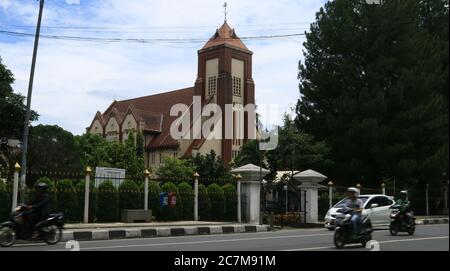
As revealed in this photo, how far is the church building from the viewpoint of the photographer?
213 ft

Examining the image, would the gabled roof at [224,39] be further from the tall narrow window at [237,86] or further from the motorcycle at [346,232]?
the motorcycle at [346,232]

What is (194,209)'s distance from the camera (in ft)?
78.3

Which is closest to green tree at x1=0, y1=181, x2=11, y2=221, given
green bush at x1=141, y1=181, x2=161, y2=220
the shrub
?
green bush at x1=141, y1=181, x2=161, y2=220

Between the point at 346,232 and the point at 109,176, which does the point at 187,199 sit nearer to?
the point at 109,176

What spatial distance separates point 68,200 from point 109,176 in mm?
2918

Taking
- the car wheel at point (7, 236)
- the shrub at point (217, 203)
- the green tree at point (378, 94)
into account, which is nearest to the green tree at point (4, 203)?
the car wheel at point (7, 236)

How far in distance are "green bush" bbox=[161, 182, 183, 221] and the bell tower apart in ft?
130

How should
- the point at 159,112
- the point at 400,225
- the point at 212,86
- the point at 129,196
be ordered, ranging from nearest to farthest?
the point at 400,225 < the point at 129,196 < the point at 212,86 < the point at 159,112

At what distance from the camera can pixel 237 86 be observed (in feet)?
221

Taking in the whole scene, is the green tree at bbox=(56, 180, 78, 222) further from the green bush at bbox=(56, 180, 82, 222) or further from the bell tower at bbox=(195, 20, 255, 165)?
the bell tower at bbox=(195, 20, 255, 165)

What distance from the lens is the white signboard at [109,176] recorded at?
22.2 m

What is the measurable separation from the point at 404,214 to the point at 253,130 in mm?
48941

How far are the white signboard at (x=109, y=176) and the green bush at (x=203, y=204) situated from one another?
3431 mm

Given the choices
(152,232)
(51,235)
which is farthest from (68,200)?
(51,235)
